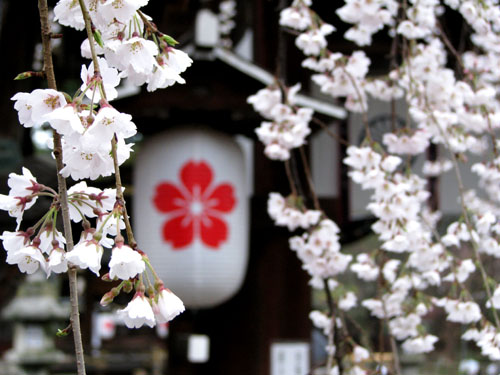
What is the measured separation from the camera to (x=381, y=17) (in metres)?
2.89

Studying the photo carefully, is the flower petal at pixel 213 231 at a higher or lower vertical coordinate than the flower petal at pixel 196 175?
lower

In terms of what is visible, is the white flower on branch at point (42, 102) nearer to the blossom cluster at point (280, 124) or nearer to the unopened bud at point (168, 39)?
the unopened bud at point (168, 39)

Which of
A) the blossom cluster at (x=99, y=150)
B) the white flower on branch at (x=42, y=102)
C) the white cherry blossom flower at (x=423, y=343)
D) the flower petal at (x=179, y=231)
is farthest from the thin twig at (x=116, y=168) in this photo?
the flower petal at (x=179, y=231)

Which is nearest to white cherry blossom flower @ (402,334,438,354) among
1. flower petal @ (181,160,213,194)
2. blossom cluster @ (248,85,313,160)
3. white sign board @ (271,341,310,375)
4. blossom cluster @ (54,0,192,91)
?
blossom cluster @ (248,85,313,160)

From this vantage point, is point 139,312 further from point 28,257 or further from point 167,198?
point 167,198

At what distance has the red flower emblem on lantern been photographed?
4113 millimetres

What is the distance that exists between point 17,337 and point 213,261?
7.24 meters

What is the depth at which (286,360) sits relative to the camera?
4.70 meters

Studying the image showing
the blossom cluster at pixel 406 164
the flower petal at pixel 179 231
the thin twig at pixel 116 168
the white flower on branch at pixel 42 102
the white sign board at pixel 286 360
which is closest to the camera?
the thin twig at pixel 116 168

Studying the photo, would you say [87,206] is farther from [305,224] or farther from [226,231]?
[226,231]

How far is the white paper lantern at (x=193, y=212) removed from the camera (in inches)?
161

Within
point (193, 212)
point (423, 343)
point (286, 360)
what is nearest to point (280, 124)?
point (423, 343)

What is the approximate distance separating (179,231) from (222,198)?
1.02 feet

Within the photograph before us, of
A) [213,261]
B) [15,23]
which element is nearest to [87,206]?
[213,261]
